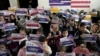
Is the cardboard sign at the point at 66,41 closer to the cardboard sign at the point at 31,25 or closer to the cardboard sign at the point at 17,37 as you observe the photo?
the cardboard sign at the point at 17,37

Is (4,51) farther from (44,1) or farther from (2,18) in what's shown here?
(44,1)

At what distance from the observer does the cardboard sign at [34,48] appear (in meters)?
4.45

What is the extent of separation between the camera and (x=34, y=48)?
4.45 metres

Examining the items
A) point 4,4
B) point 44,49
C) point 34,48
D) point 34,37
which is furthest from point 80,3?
point 34,48

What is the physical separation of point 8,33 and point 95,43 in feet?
6.65

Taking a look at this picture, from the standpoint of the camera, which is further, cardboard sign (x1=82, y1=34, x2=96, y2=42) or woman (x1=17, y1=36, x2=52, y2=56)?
cardboard sign (x1=82, y1=34, x2=96, y2=42)

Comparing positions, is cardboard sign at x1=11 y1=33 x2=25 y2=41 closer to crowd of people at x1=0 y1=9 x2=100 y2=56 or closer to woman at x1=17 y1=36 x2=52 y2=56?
crowd of people at x1=0 y1=9 x2=100 y2=56

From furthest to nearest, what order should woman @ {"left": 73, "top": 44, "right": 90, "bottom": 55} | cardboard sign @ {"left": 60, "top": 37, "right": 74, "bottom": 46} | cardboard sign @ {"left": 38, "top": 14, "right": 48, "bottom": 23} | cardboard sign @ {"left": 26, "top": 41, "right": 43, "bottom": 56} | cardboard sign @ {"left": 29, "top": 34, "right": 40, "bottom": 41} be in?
cardboard sign @ {"left": 38, "top": 14, "right": 48, "bottom": 23} < cardboard sign @ {"left": 29, "top": 34, "right": 40, "bottom": 41} < cardboard sign @ {"left": 60, "top": 37, "right": 74, "bottom": 46} < woman @ {"left": 73, "top": 44, "right": 90, "bottom": 55} < cardboard sign @ {"left": 26, "top": 41, "right": 43, "bottom": 56}

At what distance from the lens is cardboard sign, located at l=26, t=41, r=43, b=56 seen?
445 cm

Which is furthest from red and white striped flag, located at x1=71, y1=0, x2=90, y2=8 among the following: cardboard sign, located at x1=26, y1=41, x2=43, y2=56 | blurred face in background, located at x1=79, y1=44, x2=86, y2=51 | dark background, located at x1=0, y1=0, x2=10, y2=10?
cardboard sign, located at x1=26, y1=41, x2=43, y2=56

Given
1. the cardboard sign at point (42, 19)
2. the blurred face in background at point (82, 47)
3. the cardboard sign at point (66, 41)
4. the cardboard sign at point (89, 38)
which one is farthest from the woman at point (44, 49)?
the cardboard sign at point (42, 19)

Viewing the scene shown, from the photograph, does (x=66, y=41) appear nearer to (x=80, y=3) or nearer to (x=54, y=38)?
(x=54, y=38)

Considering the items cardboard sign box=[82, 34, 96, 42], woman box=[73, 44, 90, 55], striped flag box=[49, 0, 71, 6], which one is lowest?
woman box=[73, 44, 90, 55]

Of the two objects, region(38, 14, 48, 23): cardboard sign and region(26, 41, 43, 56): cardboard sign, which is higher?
region(38, 14, 48, 23): cardboard sign
